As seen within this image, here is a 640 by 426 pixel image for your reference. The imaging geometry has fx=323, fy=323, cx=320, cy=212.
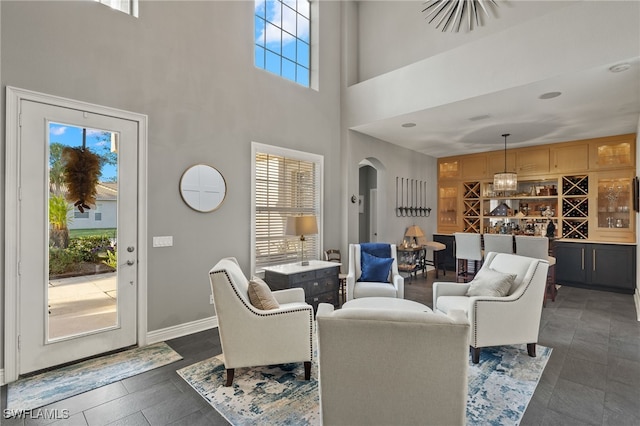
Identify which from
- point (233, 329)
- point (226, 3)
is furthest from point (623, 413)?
point (226, 3)

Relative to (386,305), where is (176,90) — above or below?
above

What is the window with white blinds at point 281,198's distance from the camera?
4461 mm

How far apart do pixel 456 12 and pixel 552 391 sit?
465 cm

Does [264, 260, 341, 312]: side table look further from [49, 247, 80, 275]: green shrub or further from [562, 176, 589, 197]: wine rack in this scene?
[562, 176, 589, 197]: wine rack

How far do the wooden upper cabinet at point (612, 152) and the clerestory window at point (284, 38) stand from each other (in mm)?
5287

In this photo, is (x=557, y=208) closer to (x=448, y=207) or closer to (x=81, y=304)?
(x=448, y=207)

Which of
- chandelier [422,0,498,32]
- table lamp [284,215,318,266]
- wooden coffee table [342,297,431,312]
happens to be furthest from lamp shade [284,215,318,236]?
chandelier [422,0,498,32]

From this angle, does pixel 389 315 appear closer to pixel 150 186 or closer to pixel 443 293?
pixel 443 293

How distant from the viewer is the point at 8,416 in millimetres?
2184

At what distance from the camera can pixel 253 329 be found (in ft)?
8.20

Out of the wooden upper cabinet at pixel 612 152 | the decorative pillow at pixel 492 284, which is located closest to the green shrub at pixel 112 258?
the decorative pillow at pixel 492 284

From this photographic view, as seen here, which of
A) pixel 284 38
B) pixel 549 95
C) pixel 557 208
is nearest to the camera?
pixel 549 95

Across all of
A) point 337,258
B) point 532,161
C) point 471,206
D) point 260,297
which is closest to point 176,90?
point 260,297

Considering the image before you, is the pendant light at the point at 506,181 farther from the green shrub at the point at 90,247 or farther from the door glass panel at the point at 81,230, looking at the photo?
the green shrub at the point at 90,247
